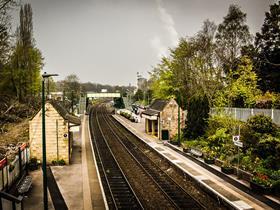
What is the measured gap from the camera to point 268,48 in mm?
33656

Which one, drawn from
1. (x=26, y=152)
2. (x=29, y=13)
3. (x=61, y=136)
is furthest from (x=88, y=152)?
(x=29, y=13)

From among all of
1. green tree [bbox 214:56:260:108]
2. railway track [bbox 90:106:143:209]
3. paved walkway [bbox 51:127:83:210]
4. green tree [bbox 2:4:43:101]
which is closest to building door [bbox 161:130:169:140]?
railway track [bbox 90:106:143:209]

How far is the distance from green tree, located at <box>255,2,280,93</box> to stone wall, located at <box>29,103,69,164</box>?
2029 cm

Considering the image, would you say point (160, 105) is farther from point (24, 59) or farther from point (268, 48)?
point (24, 59)

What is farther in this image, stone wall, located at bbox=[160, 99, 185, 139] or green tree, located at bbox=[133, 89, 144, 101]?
green tree, located at bbox=[133, 89, 144, 101]

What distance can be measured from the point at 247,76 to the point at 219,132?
5690 mm

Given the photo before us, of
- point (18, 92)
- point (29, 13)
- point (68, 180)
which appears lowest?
point (68, 180)

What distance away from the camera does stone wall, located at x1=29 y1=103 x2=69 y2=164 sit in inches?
859

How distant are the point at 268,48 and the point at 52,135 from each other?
2438 centimetres

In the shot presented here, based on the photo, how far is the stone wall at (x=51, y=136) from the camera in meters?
21.8

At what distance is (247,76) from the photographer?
25.6m

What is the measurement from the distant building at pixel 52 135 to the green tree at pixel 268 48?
20247 millimetres

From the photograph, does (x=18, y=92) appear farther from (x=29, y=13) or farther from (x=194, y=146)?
(x=194, y=146)

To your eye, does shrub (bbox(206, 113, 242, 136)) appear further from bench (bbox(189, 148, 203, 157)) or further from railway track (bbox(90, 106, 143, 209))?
railway track (bbox(90, 106, 143, 209))
